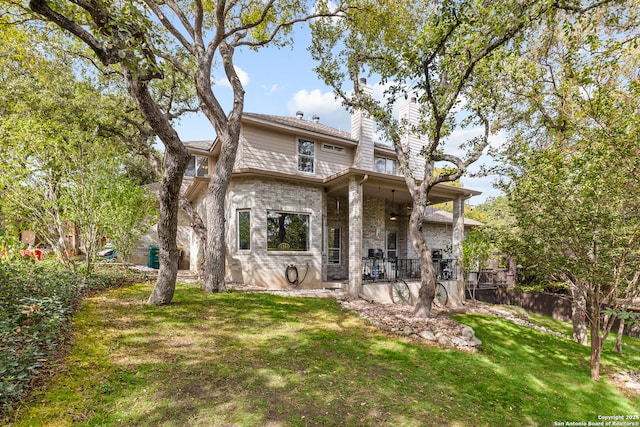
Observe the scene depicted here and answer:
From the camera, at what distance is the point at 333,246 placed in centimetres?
1283

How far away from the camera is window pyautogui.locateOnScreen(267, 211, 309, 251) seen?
34.0 ft

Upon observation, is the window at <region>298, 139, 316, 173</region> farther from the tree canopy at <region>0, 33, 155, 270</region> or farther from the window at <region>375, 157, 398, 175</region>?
the tree canopy at <region>0, 33, 155, 270</region>

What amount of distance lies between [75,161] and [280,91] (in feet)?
23.8

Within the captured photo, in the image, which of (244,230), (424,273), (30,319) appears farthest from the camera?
(244,230)

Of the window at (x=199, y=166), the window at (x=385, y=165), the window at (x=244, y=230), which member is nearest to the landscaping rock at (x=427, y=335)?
the window at (x=244, y=230)

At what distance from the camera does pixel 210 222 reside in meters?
8.30

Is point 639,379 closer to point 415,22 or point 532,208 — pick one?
point 532,208

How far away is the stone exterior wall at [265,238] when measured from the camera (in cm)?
1005

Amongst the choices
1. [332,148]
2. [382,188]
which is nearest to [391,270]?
[382,188]

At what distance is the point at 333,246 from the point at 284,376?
9238 mm

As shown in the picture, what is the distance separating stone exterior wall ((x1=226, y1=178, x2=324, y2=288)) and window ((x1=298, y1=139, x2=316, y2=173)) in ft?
5.35

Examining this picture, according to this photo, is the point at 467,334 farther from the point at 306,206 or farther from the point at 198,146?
the point at 198,146

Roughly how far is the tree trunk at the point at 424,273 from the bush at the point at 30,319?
7.06 m

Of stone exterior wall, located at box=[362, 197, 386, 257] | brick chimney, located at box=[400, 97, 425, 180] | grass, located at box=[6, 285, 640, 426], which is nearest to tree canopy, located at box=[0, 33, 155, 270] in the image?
grass, located at box=[6, 285, 640, 426]
